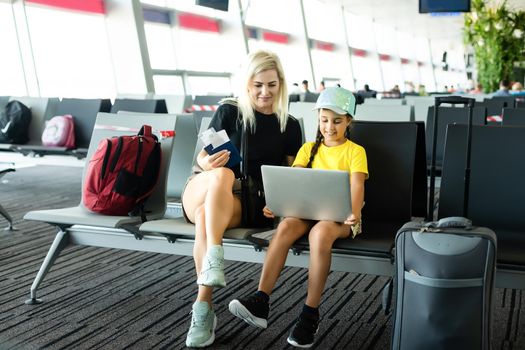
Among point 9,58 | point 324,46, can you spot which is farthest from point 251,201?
point 324,46

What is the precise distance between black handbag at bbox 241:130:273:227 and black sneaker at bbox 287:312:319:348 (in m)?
0.52

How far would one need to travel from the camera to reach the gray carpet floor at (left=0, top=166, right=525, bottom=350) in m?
2.67

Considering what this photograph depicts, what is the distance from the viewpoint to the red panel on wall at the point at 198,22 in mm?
12766

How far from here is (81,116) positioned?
6293 millimetres

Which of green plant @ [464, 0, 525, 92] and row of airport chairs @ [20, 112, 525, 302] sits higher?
green plant @ [464, 0, 525, 92]

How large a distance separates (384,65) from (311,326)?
25076mm

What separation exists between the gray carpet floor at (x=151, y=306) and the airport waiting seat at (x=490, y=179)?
0.50m

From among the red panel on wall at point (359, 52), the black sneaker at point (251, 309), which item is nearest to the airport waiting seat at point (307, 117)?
the black sneaker at point (251, 309)

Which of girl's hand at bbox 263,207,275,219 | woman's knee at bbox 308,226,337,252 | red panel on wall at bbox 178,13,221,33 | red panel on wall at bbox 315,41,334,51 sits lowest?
woman's knee at bbox 308,226,337,252

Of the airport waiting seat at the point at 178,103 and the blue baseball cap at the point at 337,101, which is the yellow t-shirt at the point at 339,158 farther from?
the airport waiting seat at the point at 178,103

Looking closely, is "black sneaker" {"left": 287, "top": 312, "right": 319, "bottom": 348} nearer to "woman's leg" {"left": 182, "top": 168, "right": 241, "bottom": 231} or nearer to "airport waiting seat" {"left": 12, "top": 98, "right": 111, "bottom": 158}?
"woman's leg" {"left": 182, "top": 168, "right": 241, "bottom": 231}

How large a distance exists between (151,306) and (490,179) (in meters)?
1.71

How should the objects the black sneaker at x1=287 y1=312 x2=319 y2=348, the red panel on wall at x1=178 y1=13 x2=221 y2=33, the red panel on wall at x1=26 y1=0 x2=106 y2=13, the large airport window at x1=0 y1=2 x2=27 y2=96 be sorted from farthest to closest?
1. the red panel on wall at x1=178 y1=13 x2=221 y2=33
2. the red panel on wall at x1=26 y1=0 x2=106 y2=13
3. the large airport window at x1=0 y1=2 x2=27 y2=96
4. the black sneaker at x1=287 y1=312 x2=319 y2=348

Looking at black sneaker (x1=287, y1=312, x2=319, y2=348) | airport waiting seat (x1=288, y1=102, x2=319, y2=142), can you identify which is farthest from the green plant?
black sneaker (x1=287, y1=312, x2=319, y2=348)
